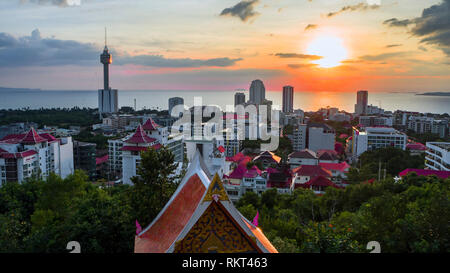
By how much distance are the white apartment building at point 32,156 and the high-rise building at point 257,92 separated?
84.3ft

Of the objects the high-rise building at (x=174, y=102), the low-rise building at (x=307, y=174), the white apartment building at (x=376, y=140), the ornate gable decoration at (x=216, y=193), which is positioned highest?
the high-rise building at (x=174, y=102)

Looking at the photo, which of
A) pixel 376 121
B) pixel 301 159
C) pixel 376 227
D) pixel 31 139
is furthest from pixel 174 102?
pixel 376 227

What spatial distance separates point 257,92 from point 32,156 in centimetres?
2864

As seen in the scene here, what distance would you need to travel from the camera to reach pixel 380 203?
17.3 ft

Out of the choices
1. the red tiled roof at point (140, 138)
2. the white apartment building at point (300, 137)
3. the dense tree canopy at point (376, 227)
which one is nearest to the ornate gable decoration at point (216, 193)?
the dense tree canopy at point (376, 227)

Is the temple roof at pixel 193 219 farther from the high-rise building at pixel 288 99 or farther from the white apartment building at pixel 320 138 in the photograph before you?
the high-rise building at pixel 288 99

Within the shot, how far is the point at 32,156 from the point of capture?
13.1 meters

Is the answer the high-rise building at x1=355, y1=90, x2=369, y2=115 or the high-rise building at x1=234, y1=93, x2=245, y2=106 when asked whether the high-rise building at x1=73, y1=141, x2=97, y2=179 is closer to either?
the high-rise building at x1=234, y1=93, x2=245, y2=106

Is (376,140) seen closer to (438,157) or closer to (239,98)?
(438,157)

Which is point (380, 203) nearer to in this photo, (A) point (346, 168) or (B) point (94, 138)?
(A) point (346, 168)

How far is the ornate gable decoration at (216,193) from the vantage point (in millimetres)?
2947

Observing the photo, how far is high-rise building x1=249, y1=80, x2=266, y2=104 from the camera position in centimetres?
3825
